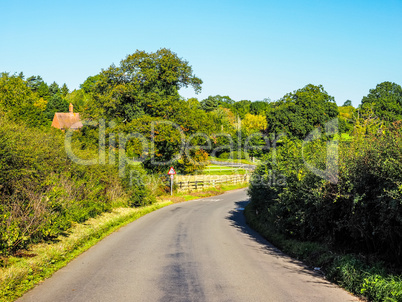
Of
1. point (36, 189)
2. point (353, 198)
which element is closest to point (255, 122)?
point (36, 189)

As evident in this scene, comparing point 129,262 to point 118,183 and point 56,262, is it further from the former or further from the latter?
point 118,183

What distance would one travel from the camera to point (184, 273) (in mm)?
9453

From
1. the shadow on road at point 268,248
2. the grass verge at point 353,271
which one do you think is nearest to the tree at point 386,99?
the shadow on road at point 268,248

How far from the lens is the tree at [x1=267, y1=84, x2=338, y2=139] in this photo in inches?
2020

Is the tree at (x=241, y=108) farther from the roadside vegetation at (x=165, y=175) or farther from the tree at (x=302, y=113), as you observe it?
the roadside vegetation at (x=165, y=175)

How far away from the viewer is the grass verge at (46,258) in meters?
7.48

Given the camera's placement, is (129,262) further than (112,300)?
Yes

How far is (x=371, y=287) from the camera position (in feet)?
24.4

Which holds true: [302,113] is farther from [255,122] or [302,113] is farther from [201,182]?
[255,122]

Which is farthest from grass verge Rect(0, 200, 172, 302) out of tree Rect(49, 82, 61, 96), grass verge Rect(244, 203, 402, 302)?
tree Rect(49, 82, 61, 96)

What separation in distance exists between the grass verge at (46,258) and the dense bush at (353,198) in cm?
750

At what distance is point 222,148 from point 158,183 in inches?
1777

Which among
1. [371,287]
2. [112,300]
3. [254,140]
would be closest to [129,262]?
[112,300]

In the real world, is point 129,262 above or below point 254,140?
below
